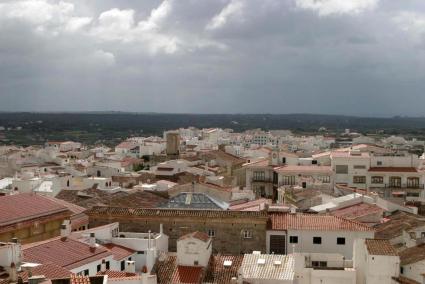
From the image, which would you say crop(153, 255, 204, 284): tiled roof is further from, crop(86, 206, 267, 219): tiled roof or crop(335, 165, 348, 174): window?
crop(335, 165, 348, 174): window

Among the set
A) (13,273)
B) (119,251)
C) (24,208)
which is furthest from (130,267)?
(13,273)

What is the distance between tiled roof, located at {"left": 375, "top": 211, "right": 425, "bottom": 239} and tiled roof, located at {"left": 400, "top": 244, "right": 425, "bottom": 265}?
12.5 feet

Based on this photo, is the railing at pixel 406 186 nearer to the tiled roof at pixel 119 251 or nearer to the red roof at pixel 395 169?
the red roof at pixel 395 169

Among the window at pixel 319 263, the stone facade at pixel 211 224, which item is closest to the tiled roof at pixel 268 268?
the window at pixel 319 263

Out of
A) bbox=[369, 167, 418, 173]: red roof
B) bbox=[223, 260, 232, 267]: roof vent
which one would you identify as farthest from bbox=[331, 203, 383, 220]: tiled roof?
bbox=[369, 167, 418, 173]: red roof

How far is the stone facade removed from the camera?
3950 centimetres

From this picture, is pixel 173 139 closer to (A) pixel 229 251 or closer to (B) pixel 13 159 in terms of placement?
(B) pixel 13 159

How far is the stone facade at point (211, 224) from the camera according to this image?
39500 mm

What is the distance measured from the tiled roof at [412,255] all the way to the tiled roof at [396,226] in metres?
3.80

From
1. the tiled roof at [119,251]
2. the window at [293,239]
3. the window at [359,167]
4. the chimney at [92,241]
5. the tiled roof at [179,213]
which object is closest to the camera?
the chimney at [92,241]

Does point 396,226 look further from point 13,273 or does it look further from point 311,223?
point 13,273

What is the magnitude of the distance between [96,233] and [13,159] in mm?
71502

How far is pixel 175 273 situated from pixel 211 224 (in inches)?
298

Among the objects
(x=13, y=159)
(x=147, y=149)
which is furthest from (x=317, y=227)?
(x=147, y=149)
